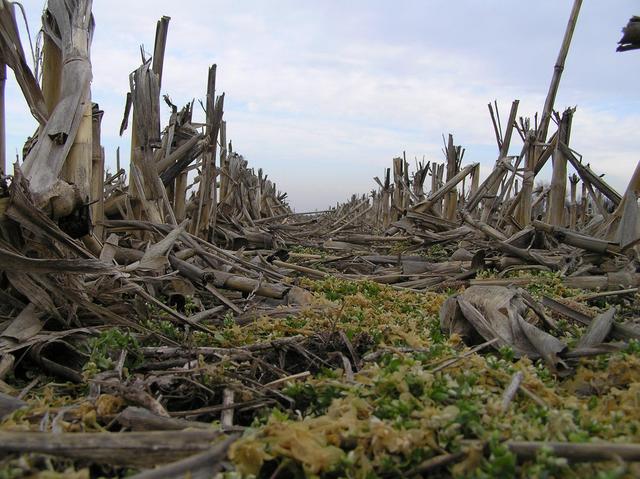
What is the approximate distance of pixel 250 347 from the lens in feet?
10.3

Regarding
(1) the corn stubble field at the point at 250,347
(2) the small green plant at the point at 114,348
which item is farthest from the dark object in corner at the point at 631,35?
(2) the small green plant at the point at 114,348

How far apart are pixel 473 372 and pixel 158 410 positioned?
1189 millimetres

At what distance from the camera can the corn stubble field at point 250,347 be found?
171 centimetres

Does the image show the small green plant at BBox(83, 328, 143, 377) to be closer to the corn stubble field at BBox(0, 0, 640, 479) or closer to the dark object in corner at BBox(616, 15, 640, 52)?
the corn stubble field at BBox(0, 0, 640, 479)

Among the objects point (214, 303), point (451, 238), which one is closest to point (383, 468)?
point (214, 303)

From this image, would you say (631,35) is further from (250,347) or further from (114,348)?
(114,348)

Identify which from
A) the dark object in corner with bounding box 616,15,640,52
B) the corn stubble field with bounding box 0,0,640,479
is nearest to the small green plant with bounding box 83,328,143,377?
the corn stubble field with bounding box 0,0,640,479

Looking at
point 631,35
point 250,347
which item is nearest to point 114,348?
point 250,347

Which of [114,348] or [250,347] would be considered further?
[250,347]

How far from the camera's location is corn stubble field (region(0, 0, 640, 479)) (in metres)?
1.71

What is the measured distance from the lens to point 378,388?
2.09 meters

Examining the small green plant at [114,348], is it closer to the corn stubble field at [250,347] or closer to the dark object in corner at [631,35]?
the corn stubble field at [250,347]

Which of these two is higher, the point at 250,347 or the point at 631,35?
the point at 631,35

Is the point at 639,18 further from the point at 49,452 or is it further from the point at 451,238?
the point at 451,238
